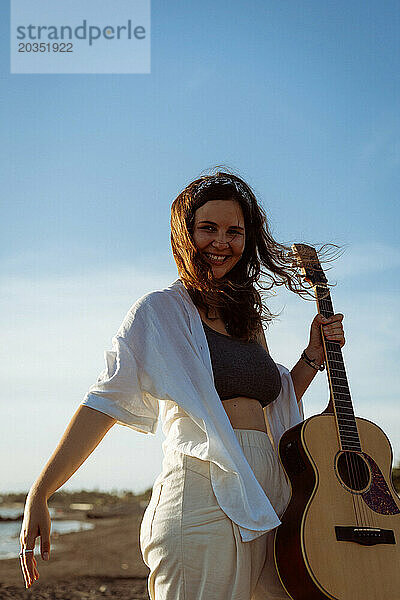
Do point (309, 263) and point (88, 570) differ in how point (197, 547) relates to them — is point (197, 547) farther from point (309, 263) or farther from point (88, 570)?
point (88, 570)

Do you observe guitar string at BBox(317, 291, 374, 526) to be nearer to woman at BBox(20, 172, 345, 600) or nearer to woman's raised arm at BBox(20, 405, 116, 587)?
woman at BBox(20, 172, 345, 600)

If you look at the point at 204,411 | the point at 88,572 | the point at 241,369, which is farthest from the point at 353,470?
the point at 88,572

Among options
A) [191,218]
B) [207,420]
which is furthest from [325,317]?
[207,420]

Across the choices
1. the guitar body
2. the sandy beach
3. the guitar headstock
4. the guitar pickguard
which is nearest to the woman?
the guitar body

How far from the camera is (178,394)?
2.51m

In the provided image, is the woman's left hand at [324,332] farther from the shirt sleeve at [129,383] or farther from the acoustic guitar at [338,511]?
the shirt sleeve at [129,383]

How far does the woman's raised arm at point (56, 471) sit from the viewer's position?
2283 millimetres

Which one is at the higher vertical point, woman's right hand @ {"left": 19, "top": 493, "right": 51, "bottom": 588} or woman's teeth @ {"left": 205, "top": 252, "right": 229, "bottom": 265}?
woman's teeth @ {"left": 205, "top": 252, "right": 229, "bottom": 265}

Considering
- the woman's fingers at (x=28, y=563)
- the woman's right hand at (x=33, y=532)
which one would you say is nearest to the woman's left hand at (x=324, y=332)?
the woman's right hand at (x=33, y=532)

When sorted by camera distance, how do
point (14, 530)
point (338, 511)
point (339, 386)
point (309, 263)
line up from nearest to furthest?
point (338, 511), point (339, 386), point (309, 263), point (14, 530)

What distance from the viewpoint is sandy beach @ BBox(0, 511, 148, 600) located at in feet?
37.1

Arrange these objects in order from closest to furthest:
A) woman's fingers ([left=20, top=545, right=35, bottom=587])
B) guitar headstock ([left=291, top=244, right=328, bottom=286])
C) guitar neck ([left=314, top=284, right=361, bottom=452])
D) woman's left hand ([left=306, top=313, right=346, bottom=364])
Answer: woman's fingers ([left=20, top=545, right=35, bottom=587]), guitar neck ([left=314, top=284, right=361, bottom=452]), woman's left hand ([left=306, top=313, right=346, bottom=364]), guitar headstock ([left=291, top=244, right=328, bottom=286])

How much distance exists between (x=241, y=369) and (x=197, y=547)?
0.69 meters

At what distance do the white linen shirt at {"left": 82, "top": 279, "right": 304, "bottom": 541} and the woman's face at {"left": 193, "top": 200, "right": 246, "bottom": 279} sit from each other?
23cm
